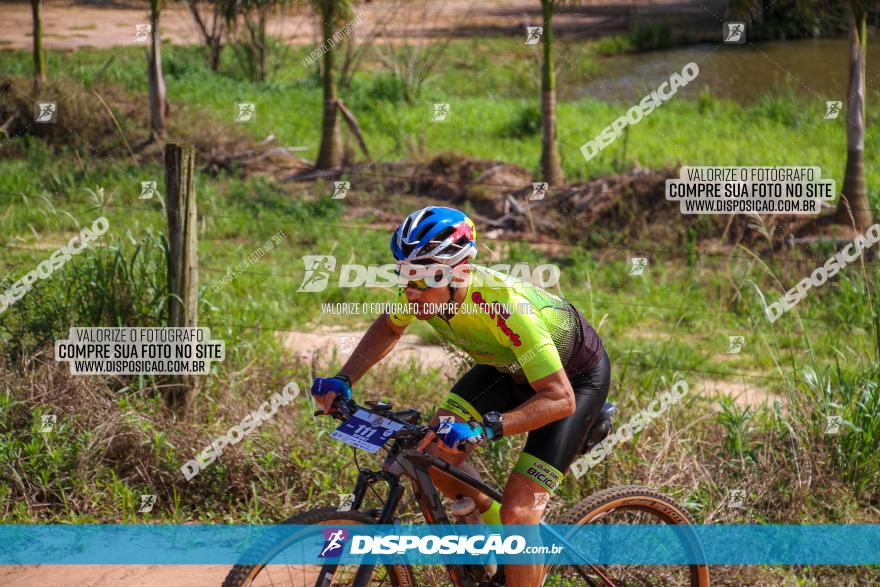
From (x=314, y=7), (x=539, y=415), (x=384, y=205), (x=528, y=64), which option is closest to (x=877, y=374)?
(x=539, y=415)

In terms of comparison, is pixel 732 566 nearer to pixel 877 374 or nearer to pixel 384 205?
pixel 877 374

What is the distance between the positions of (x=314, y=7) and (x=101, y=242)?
21.9ft

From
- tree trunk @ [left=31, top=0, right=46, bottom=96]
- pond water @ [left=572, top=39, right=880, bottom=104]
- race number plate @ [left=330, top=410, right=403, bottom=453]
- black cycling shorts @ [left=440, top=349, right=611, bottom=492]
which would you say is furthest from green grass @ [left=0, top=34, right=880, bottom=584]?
pond water @ [left=572, top=39, right=880, bottom=104]

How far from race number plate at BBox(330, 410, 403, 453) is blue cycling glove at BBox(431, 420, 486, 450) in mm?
186

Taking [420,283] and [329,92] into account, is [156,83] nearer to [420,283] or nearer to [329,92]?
[329,92]

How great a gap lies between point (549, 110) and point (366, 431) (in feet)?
29.4

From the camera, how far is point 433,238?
388 centimetres

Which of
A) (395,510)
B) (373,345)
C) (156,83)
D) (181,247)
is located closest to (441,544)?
(395,510)

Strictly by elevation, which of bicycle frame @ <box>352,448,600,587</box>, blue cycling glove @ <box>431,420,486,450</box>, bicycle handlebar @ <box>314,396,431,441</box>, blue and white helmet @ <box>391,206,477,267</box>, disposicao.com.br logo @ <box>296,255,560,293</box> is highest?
blue and white helmet @ <box>391,206,477,267</box>

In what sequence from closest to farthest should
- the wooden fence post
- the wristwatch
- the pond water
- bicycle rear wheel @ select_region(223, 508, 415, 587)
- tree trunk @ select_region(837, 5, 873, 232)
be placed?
1. bicycle rear wheel @ select_region(223, 508, 415, 587)
2. the wristwatch
3. the wooden fence post
4. tree trunk @ select_region(837, 5, 873, 232)
5. the pond water

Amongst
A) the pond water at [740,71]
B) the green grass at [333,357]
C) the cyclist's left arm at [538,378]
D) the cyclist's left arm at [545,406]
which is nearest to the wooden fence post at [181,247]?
the green grass at [333,357]

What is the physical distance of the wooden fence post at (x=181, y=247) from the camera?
611 centimetres

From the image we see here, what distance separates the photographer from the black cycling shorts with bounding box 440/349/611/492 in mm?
4133

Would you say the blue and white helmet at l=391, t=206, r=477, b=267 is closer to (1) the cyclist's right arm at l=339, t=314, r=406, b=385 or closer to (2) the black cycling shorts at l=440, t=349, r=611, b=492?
(1) the cyclist's right arm at l=339, t=314, r=406, b=385
